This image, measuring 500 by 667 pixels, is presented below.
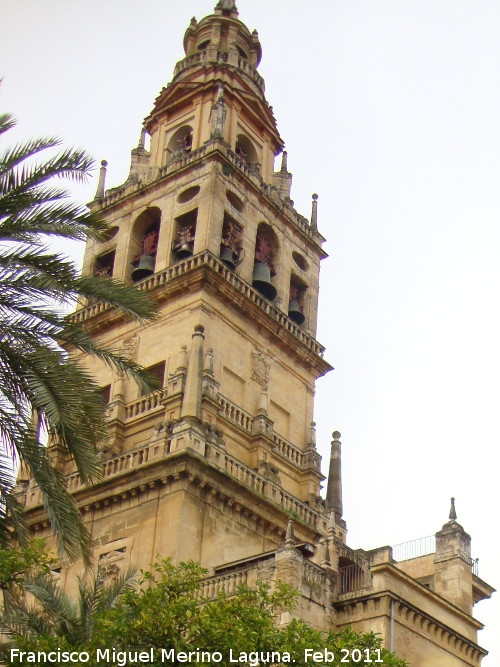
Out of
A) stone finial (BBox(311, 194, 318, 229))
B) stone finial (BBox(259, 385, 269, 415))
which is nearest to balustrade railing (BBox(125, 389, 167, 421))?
stone finial (BBox(259, 385, 269, 415))

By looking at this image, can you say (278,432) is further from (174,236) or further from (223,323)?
(174,236)

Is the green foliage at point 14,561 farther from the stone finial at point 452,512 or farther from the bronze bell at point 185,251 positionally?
the bronze bell at point 185,251

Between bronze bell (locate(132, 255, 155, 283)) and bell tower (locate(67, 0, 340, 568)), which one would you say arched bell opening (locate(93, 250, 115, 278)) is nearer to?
Answer: bell tower (locate(67, 0, 340, 568))

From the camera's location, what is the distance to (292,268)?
41438 mm

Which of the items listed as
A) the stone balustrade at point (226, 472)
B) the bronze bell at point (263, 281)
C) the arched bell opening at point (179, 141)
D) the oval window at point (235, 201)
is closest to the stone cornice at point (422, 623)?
the stone balustrade at point (226, 472)

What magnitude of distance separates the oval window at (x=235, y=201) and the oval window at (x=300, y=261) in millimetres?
3295

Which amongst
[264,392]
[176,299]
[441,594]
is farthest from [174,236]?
[441,594]

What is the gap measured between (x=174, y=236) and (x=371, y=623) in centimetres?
1602

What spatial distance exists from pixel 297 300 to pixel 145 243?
5896 millimetres

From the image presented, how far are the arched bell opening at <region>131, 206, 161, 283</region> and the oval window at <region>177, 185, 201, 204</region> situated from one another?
1.24m

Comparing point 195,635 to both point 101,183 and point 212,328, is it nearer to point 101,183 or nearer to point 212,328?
point 212,328

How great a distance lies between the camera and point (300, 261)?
42375mm

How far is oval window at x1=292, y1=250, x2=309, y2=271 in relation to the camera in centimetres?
4216

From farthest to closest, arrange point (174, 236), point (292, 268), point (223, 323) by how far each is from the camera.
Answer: point (292, 268), point (174, 236), point (223, 323)
